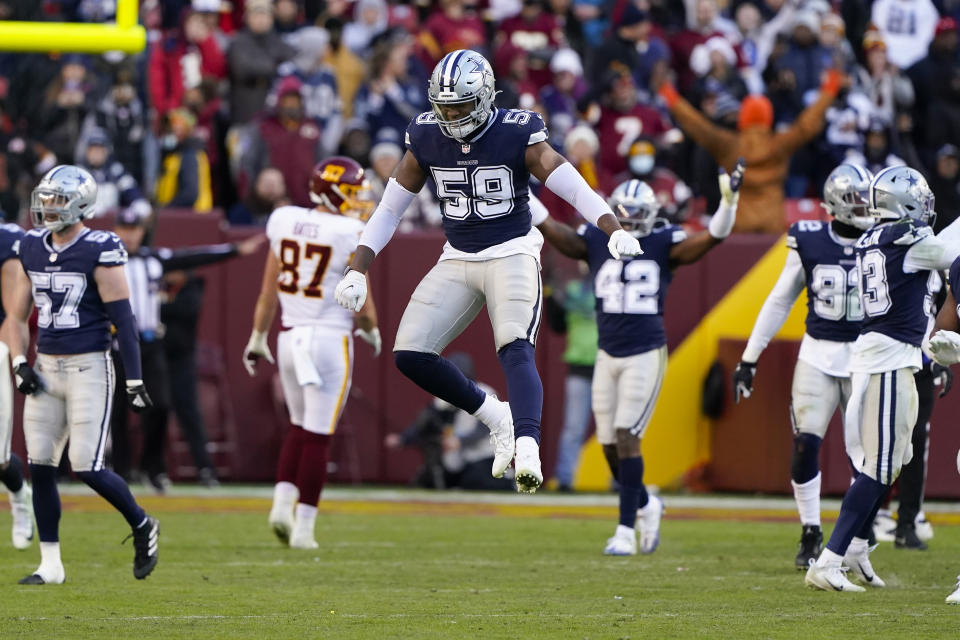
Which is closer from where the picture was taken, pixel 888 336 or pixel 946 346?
pixel 946 346

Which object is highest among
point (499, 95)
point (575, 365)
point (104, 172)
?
point (499, 95)

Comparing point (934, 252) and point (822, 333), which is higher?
point (934, 252)

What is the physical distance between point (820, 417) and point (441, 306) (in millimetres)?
2429

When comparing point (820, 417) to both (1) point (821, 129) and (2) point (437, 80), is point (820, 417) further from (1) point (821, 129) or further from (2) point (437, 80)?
(1) point (821, 129)

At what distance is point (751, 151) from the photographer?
44.7 feet

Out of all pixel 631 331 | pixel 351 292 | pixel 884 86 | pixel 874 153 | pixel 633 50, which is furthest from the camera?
pixel 633 50

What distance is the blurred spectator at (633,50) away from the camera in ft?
50.9

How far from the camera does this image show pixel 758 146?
44.8 ft

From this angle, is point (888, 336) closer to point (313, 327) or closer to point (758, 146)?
point (313, 327)

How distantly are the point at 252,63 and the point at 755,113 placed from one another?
450 cm

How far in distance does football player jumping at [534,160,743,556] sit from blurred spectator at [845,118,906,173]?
17.6 feet

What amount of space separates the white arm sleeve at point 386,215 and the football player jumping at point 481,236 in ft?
0.16

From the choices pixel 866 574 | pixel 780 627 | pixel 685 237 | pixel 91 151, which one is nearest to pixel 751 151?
pixel 685 237

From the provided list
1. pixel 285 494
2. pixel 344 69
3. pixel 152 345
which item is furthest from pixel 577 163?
pixel 285 494
